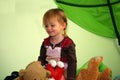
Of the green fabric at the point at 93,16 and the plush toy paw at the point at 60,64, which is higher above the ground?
the green fabric at the point at 93,16

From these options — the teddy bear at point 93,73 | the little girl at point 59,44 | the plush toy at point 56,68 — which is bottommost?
the teddy bear at point 93,73

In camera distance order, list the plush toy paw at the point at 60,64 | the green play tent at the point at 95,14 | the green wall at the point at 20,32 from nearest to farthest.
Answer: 1. the plush toy paw at the point at 60,64
2. the green wall at the point at 20,32
3. the green play tent at the point at 95,14

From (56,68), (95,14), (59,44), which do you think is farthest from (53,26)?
(95,14)

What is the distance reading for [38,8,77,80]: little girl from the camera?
1.21m

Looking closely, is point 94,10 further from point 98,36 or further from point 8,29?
point 8,29

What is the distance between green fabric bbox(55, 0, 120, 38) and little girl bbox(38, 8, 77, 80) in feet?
1.69

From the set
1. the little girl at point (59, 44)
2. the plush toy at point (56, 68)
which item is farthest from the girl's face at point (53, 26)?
the plush toy at point (56, 68)

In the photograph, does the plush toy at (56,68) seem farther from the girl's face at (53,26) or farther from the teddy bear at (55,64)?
the girl's face at (53,26)

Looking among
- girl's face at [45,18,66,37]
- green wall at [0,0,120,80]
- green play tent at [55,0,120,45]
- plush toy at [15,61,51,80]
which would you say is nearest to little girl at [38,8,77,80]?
girl's face at [45,18,66,37]

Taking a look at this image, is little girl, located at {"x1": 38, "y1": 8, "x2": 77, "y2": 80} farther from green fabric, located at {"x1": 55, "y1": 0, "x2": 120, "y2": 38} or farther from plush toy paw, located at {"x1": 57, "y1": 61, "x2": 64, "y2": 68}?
green fabric, located at {"x1": 55, "y1": 0, "x2": 120, "y2": 38}

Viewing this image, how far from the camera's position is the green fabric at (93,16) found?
1752mm

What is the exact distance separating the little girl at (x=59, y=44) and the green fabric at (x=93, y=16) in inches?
20.3

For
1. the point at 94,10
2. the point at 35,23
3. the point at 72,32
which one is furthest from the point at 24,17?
the point at 94,10

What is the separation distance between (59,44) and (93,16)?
2.08ft
